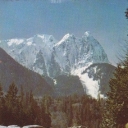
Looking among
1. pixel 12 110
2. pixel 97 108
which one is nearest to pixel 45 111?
pixel 97 108

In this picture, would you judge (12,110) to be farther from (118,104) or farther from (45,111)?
(45,111)

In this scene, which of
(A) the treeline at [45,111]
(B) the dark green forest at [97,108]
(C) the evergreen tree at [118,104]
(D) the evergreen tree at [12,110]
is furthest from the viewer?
(A) the treeline at [45,111]

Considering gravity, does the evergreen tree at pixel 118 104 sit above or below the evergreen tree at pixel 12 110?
below

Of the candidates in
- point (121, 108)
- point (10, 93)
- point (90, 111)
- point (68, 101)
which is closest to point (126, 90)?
point (121, 108)

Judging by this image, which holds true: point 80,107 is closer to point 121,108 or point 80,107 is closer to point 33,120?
point 33,120

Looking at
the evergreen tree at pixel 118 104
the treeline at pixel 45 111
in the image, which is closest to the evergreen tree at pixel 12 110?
the treeline at pixel 45 111

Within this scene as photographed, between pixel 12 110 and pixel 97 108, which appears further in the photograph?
pixel 97 108

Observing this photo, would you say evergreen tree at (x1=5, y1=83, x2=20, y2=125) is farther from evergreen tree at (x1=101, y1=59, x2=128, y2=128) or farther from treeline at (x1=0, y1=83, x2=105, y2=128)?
evergreen tree at (x1=101, y1=59, x2=128, y2=128)

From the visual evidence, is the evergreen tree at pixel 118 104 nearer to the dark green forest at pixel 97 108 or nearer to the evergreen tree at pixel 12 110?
the dark green forest at pixel 97 108
